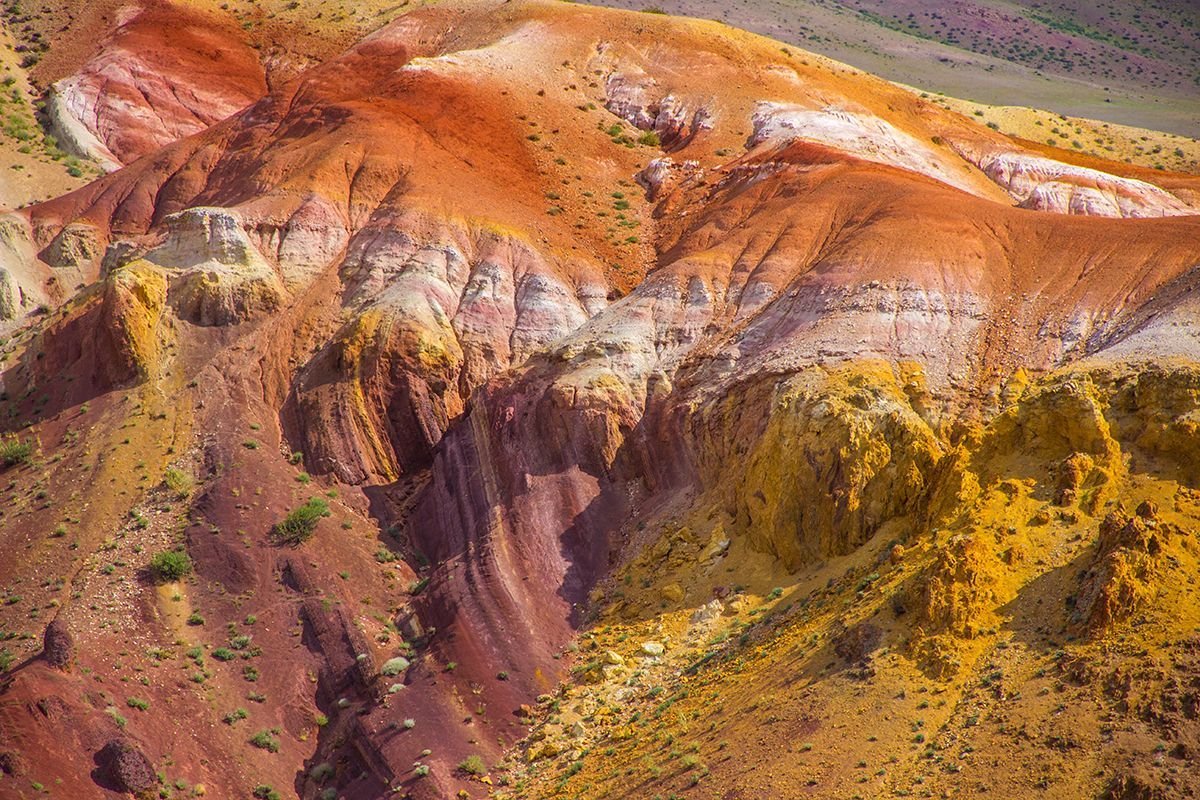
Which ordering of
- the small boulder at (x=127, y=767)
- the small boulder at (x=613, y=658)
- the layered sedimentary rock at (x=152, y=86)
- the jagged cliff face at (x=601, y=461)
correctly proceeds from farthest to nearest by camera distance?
the layered sedimentary rock at (x=152, y=86) → the small boulder at (x=613, y=658) → the small boulder at (x=127, y=767) → the jagged cliff face at (x=601, y=461)

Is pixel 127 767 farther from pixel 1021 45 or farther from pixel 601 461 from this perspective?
pixel 1021 45

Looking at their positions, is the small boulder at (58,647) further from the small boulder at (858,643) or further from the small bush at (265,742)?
the small boulder at (858,643)

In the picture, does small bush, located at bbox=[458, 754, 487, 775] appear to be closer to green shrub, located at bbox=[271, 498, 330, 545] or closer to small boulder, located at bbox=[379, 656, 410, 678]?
small boulder, located at bbox=[379, 656, 410, 678]

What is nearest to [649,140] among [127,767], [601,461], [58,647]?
[601,461]

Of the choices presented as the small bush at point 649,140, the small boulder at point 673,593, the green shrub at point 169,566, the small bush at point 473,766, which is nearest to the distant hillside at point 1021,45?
the small bush at point 649,140

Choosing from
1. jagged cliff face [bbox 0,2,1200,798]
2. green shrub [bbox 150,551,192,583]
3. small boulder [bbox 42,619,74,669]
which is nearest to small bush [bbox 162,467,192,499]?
jagged cliff face [bbox 0,2,1200,798]

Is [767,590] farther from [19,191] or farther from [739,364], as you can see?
[19,191]

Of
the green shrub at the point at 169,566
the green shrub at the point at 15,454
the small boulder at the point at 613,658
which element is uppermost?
the green shrub at the point at 15,454
